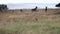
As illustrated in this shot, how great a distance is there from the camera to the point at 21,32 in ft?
21.3

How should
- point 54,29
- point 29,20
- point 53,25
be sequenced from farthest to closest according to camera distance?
point 29,20
point 53,25
point 54,29

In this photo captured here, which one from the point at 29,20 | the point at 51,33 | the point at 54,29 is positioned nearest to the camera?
the point at 51,33

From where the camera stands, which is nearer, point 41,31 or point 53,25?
point 41,31

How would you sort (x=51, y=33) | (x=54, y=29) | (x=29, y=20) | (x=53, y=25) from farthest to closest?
(x=29, y=20) < (x=53, y=25) < (x=54, y=29) < (x=51, y=33)

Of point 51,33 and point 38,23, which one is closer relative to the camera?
point 51,33

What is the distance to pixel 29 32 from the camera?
652 cm

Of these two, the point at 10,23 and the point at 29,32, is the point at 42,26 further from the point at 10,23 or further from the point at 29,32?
the point at 10,23

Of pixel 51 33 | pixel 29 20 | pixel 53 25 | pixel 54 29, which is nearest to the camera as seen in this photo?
pixel 51 33

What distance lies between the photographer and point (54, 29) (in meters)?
6.88

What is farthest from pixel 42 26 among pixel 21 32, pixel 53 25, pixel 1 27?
pixel 1 27

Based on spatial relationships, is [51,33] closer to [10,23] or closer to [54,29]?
[54,29]

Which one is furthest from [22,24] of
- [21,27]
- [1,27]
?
[1,27]

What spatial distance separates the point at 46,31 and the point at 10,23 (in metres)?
1.93

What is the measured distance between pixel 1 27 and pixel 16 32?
3.15ft
